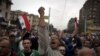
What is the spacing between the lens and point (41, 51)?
616 centimetres

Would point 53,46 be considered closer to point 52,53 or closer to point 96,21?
point 52,53

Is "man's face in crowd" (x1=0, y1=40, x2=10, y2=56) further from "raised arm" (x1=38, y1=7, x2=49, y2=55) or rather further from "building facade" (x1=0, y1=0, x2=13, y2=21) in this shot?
"building facade" (x1=0, y1=0, x2=13, y2=21)

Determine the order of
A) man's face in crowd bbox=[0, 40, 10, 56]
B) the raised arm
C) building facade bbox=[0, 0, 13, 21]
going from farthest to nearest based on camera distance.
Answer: building facade bbox=[0, 0, 13, 21]
the raised arm
man's face in crowd bbox=[0, 40, 10, 56]

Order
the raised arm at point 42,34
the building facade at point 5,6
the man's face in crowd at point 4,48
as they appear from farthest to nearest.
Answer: the building facade at point 5,6
the raised arm at point 42,34
the man's face in crowd at point 4,48

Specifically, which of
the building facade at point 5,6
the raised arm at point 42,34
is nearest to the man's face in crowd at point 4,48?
the raised arm at point 42,34

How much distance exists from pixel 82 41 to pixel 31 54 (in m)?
3.64

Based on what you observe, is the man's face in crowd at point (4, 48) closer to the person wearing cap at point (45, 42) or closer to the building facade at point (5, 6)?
the person wearing cap at point (45, 42)

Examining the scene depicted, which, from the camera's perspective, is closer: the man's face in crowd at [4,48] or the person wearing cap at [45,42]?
the man's face in crowd at [4,48]

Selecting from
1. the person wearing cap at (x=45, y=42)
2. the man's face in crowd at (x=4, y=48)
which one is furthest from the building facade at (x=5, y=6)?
the man's face in crowd at (x=4, y=48)

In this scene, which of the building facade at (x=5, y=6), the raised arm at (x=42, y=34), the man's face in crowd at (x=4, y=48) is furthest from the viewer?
the building facade at (x=5, y=6)

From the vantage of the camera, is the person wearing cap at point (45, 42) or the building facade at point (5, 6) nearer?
the person wearing cap at point (45, 42)

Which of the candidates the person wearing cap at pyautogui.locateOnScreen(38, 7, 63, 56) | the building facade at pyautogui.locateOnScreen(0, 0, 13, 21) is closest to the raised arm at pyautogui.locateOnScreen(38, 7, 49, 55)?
the person wearing cap at pyautogui.locateOnScreen(38, 7, 63, 56)

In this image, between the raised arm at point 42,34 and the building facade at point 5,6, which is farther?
the building facade at point 5,6

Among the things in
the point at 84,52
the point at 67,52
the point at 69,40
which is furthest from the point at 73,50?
the point at 84,52
